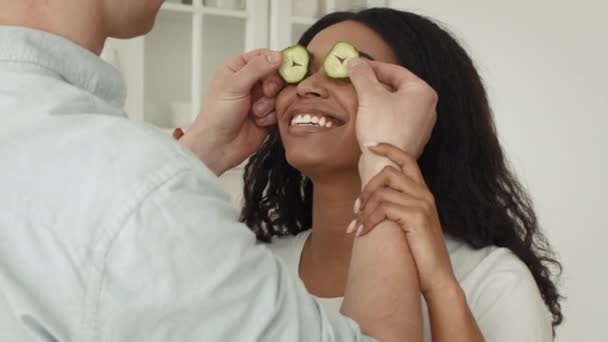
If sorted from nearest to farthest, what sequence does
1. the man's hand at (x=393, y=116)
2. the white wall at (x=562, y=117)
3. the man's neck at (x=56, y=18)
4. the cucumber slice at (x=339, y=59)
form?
1. the man's neck at (x=56, y=18)
2. the man's hand at (x=393, y=116)
3. the cucumber slice at (x=339, y=59)
4. the white wall at (x=562, y=117)

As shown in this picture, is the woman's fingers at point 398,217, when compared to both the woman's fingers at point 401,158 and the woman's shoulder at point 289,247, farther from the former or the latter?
the woman's shoulder at point 289,247

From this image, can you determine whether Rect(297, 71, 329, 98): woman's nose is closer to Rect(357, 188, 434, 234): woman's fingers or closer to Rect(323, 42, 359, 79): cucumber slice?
Rect(323, 42, 359, 79): cucumber slice

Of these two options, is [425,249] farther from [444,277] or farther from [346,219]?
[346,219]

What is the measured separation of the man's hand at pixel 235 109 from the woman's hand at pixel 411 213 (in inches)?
17.3

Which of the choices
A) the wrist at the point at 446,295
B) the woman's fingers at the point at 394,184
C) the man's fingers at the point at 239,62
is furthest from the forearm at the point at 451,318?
the man's fingers at the point at 239,62

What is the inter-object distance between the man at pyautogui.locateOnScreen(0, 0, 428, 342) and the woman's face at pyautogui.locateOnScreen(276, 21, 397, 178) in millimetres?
571

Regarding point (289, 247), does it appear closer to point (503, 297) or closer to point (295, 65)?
point (295, 65)

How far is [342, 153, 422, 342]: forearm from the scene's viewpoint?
2.69 ft

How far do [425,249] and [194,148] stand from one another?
589 mm

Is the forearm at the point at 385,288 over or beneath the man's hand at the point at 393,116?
beneath

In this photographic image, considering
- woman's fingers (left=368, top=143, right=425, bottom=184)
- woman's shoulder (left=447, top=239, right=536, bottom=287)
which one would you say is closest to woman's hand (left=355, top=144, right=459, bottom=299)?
woman's fingers (left=368, top=143, right=425, bottom=184)

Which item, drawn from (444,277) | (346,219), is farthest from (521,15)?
(444,277)

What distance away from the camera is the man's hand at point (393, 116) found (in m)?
1.03

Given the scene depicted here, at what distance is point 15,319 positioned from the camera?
0.62 meters
